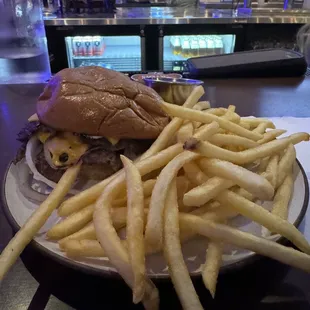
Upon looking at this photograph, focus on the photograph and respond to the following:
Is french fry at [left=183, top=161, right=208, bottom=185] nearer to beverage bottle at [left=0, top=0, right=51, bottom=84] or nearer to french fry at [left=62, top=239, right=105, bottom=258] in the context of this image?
french fry at [left=62, top=239, right=105, bottom=258]

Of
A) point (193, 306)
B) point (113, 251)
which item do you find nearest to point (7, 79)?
point (113, 251)

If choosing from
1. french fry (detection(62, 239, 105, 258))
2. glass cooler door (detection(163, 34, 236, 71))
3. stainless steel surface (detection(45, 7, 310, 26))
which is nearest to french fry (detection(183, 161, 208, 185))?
french fry (detection(62, 239, 105, 258))

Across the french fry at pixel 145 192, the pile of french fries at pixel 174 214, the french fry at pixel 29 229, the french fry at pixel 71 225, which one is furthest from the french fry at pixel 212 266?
the french fry at pixel 29 229

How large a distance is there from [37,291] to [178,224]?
414mm

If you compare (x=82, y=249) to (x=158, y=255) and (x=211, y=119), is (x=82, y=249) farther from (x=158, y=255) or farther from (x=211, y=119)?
(x=211, y=119)

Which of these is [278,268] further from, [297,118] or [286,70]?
[286,70]

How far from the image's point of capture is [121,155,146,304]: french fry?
0.67m

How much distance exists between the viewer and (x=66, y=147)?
3.76 ft

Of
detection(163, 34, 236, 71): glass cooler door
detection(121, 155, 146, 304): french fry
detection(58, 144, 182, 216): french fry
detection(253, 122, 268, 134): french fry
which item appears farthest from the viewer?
detection(163, 34, 236, 71): glass cooler door

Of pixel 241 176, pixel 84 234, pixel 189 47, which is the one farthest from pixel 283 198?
pixel 189 47

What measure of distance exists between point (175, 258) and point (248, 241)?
0.18 m

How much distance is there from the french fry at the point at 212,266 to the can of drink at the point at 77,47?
4236 mm

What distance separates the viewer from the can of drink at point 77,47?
4500 millimetres

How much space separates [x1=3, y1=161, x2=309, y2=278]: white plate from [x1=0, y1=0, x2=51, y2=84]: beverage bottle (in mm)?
1670
